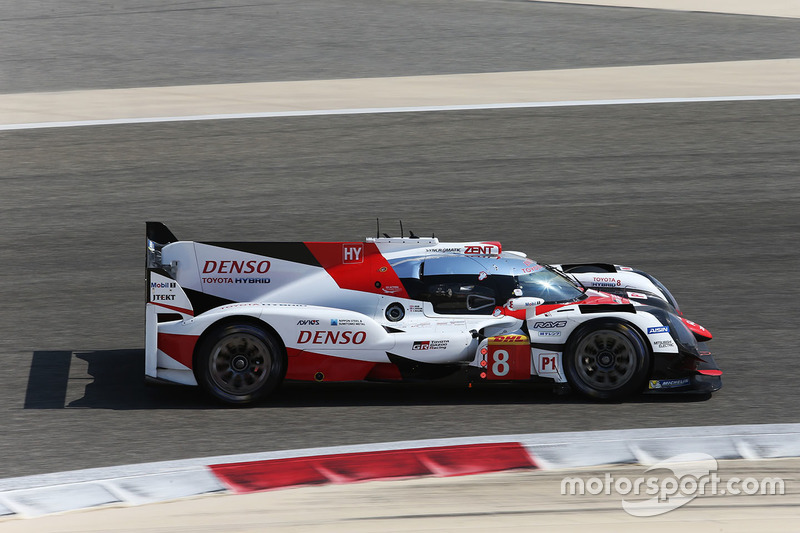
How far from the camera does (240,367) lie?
7938mm

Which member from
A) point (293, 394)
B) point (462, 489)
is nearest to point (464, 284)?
point (293, 394)

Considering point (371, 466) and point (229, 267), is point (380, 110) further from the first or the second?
point (371, 466)

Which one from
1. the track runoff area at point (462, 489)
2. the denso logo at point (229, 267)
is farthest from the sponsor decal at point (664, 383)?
the denso logo at point (229, 267)

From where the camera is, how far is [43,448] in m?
7.16

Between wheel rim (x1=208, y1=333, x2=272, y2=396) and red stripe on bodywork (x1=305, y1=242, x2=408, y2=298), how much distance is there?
0.84 meters

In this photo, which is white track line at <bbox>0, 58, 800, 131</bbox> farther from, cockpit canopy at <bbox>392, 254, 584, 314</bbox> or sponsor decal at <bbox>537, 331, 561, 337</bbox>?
sponsor decal at <bbox>537, 331, 561, 337</bbox>

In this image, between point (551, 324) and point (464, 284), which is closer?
point (551, 324)

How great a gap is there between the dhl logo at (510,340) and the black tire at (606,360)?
1.06ft

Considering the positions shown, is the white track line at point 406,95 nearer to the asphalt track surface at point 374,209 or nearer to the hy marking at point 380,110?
the hy marking at point 380,110

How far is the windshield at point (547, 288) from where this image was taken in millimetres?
8219

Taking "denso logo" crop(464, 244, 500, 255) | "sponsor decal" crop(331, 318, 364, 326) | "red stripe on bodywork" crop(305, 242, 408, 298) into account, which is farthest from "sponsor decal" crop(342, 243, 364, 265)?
"denso logo" crop(464, 244, 500, 255)

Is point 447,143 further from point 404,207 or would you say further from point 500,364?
point 500,364

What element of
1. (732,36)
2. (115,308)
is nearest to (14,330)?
(115,308)

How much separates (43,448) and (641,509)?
4.00m
